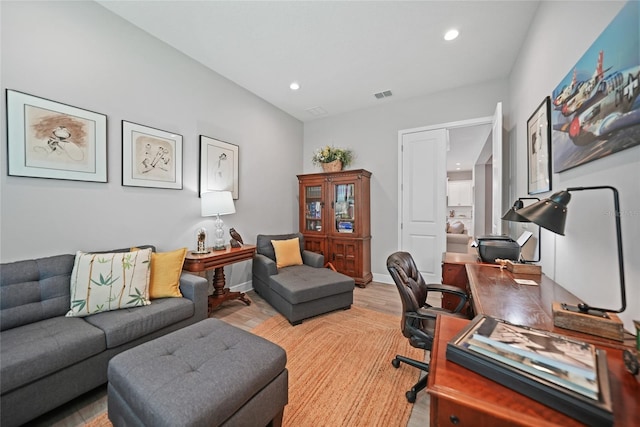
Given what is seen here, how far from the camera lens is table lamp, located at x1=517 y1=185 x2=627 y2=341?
32.9 inches

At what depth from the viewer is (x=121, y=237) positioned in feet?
7.31

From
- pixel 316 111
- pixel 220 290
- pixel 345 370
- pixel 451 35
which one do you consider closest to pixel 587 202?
pixel 345 370

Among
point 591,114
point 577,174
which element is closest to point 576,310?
point 577,174

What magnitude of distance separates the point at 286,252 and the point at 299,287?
83cm

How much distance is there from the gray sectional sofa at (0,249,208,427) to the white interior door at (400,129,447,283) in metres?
3.10

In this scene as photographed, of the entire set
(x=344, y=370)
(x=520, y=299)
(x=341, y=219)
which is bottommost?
(x=344, y=370)

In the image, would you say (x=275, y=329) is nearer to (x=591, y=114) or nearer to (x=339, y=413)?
(x=339, y=413)

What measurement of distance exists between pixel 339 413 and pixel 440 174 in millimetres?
3128

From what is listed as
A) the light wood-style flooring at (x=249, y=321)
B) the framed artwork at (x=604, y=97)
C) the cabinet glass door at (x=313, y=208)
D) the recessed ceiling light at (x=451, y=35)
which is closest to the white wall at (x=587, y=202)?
the framed artwork at (x=604, y=97)

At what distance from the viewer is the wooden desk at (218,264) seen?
7.82 feet

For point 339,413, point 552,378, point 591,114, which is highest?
point 591,114

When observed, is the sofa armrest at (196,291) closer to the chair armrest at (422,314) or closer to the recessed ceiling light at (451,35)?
the chair armrest at (422,314)

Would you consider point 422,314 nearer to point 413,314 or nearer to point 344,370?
point 413,314

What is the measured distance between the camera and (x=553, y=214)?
929mm
